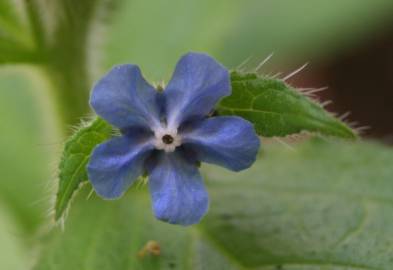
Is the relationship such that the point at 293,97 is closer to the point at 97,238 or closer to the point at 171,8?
the point at 97,238

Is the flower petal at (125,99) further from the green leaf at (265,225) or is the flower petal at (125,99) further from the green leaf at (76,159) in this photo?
the green leaf at (265,225)

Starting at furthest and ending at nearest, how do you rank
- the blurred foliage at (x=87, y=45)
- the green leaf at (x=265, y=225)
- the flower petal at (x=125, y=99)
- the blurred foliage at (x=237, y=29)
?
1. the blurred foliage at (x=237, y=29)
2. the blurred foliage at (x=87, y=45)
3. the green leaf at (x=265, y=225)
4. the flower petal at (x=125, y=99)

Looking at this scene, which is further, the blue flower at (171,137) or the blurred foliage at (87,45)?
the blurred foliage at (87,45)

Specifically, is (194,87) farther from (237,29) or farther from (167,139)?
(237,29)

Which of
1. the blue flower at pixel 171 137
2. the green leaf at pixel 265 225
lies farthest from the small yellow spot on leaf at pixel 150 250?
the blue flower at pixel 171 137

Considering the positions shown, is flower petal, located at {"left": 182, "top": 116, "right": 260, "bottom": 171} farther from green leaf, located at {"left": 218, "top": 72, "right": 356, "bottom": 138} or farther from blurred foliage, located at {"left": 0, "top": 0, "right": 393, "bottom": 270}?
blurred foliage, located at {"left": 0, "top": 0, "right": 393, "bottom": 270}

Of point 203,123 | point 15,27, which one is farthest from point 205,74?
point 15,27

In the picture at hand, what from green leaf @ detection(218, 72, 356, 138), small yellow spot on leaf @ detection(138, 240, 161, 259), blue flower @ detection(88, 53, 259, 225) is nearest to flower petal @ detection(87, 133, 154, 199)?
blue flower @ detection(88, 53, 259, 225)

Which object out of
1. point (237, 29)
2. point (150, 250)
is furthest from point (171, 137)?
point (237, 29)
